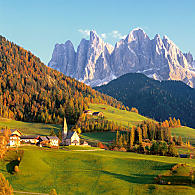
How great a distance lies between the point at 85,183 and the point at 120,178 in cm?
897

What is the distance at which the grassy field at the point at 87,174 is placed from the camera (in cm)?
6544

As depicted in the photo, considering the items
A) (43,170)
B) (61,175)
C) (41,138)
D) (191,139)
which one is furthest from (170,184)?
(191,139)

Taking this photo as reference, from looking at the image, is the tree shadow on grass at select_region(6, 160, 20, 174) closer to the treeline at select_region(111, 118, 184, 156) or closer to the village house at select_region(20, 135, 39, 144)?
the village house at select_region(20, 135, 39, 144)

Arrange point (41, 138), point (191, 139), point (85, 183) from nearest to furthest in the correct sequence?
1. point (85, 183)
2. point (41, 138)
3. point (191, 139)

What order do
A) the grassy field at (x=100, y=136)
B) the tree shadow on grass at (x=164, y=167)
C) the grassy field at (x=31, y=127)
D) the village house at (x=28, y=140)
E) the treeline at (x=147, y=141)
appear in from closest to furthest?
the tree shadow on grass at (x=164, y=167), the treeline at (x=147, y=141), the village house at (x=28, y=140), the grassy field at (x=100, y=136), the grassy field at (x=31, y=127)

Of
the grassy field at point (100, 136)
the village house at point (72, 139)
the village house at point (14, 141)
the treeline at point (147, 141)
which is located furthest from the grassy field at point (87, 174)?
the grassy field at point (100, 136)

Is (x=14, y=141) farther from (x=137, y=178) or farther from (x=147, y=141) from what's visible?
(x=147, y=141)

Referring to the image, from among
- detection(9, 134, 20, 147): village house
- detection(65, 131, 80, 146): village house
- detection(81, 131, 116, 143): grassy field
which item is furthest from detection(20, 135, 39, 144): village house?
detection(81, 131, 116, 143): grassy field

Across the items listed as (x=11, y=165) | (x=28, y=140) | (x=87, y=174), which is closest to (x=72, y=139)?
(x=28, y=140)

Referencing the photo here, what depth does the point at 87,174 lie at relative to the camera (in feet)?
245

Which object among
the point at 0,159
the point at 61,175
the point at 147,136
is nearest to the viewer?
the point at 61,175

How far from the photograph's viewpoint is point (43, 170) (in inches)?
3061

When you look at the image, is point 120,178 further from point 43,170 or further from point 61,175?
point 43,170

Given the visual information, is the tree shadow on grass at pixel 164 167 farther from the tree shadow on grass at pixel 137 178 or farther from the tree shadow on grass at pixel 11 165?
the tree shadow on grass at pixel 11 165
